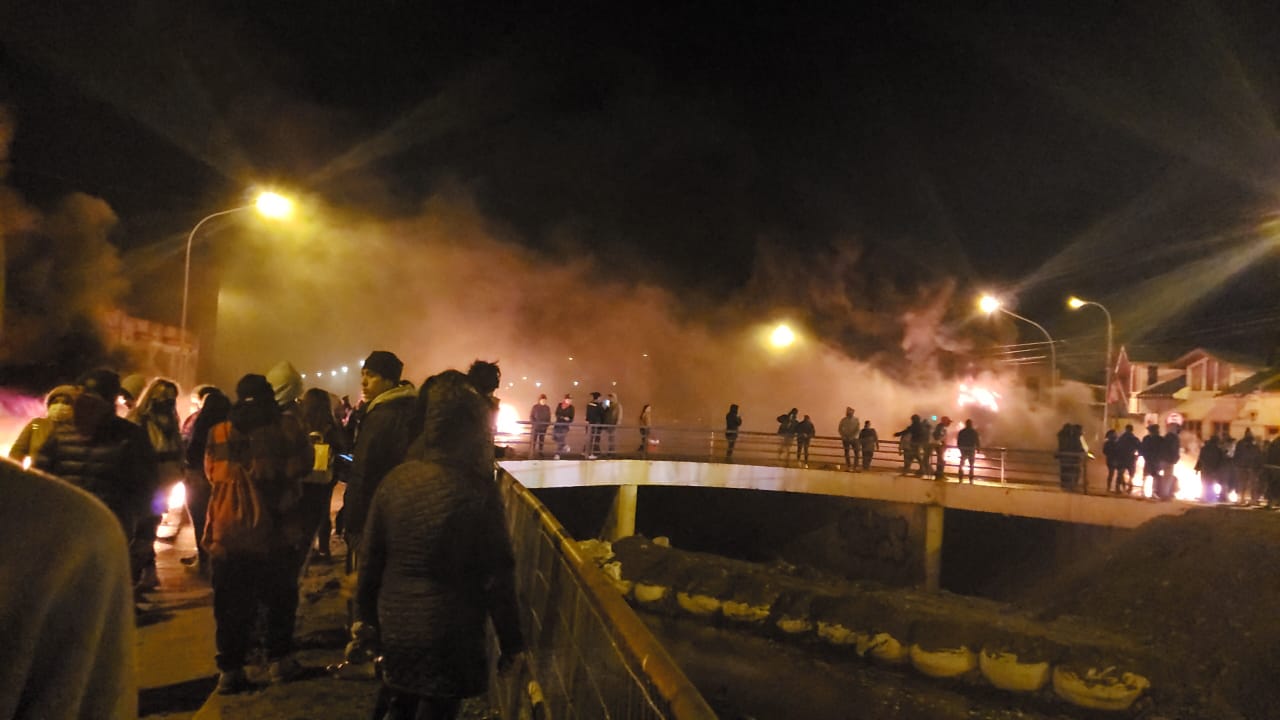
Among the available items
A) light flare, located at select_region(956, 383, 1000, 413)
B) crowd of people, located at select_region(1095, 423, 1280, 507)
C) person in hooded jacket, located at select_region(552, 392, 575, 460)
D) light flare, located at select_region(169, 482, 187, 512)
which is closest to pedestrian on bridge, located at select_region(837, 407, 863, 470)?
crowd of people, located at select_region(1095, 423, 1280, 507)

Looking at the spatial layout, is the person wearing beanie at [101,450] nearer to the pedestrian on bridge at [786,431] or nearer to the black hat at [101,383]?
the black hat at [101,383]

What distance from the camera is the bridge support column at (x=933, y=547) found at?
17.1 m

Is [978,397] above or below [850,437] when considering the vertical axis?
above

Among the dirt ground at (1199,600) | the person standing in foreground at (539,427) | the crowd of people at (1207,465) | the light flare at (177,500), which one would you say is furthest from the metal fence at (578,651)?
the crowd of people at (1207,465)

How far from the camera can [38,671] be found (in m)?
0.69

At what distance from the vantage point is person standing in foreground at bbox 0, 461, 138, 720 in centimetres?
68

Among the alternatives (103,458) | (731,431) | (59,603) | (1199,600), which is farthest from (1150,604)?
(59,603)

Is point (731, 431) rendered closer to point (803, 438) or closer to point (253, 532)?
point (803, 438)

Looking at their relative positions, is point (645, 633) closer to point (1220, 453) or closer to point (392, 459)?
point (392, 459)

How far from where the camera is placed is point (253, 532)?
3.97 meters

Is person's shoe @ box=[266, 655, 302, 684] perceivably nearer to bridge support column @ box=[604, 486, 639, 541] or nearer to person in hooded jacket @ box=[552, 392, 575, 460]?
person in hooded jacket @ box=[552, 392, 575, 460]

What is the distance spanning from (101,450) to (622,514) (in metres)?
14.8

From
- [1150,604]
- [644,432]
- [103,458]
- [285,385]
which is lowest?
[1150,604]

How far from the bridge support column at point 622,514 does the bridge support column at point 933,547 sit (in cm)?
692
